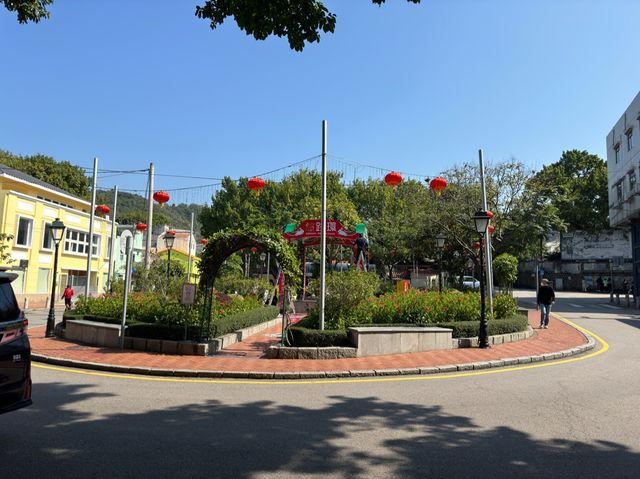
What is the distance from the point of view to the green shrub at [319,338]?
1054 cm

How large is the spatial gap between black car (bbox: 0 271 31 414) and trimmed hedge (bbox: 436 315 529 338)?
32.7 ft

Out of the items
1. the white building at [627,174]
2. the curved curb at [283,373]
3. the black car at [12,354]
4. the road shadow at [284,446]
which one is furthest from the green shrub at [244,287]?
the white building at [627,174]

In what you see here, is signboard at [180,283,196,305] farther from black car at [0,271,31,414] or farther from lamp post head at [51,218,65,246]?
black car at [0,271,31,414]

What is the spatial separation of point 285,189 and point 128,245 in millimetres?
33898

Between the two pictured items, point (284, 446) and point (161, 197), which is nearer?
point (284, 446)

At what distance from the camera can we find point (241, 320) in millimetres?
13523

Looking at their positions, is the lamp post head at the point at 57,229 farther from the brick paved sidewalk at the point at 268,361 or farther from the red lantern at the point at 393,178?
the red lantern at the point at 393,178

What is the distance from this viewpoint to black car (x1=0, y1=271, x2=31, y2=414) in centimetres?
436

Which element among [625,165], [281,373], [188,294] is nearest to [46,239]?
[188,294]

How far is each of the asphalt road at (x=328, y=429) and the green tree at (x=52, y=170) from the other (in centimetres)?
4501

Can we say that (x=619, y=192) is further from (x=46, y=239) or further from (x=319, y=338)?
(x=46, y=239)

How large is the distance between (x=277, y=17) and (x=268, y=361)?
22.9 feet

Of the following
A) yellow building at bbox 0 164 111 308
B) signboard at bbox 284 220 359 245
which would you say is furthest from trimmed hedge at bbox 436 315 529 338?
yellow building at bbox 0 164 111 308

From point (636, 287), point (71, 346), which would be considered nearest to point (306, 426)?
point (71, 346)
